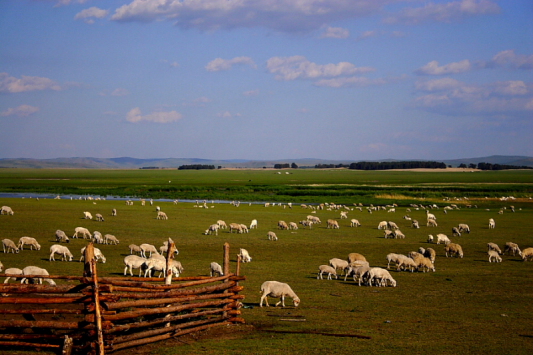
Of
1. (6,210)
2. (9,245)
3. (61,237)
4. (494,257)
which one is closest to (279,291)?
(9,245)

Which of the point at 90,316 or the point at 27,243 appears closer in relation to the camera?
the point at 90,316

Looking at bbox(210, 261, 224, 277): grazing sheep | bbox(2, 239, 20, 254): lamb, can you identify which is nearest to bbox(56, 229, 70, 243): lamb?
bbox(2, 239, 20, 254): lamb

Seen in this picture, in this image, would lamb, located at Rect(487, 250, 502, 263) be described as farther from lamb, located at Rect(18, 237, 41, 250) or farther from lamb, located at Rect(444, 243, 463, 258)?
lamb, located at Rect(18, 237, 41, 250)

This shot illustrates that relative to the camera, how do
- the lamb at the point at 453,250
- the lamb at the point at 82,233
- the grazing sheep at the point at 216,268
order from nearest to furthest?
the grazing sheep at the point at 216,268 < the lamb at the point at 453,250 < the lamb at the point at 82,233

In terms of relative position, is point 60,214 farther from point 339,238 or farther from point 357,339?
point 357,339

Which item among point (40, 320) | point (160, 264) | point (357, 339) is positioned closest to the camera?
point (40, 320)

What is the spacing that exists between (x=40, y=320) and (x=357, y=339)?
8.02 metres

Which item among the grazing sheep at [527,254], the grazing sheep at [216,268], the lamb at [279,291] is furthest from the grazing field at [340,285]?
the grazing sheep at [216,268]

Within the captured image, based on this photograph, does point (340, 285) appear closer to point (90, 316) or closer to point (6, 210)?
point (90, 316)

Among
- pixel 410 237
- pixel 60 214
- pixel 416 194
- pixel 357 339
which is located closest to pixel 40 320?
pixel 357 339

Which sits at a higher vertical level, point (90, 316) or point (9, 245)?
point (90, 316)

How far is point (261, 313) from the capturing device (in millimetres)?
16734

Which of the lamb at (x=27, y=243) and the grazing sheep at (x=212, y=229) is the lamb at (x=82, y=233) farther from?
the grazing sheep at (x=212, y=229)

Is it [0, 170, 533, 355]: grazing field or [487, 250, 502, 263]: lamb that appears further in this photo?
[487, 250, 502, 263]: lamb
